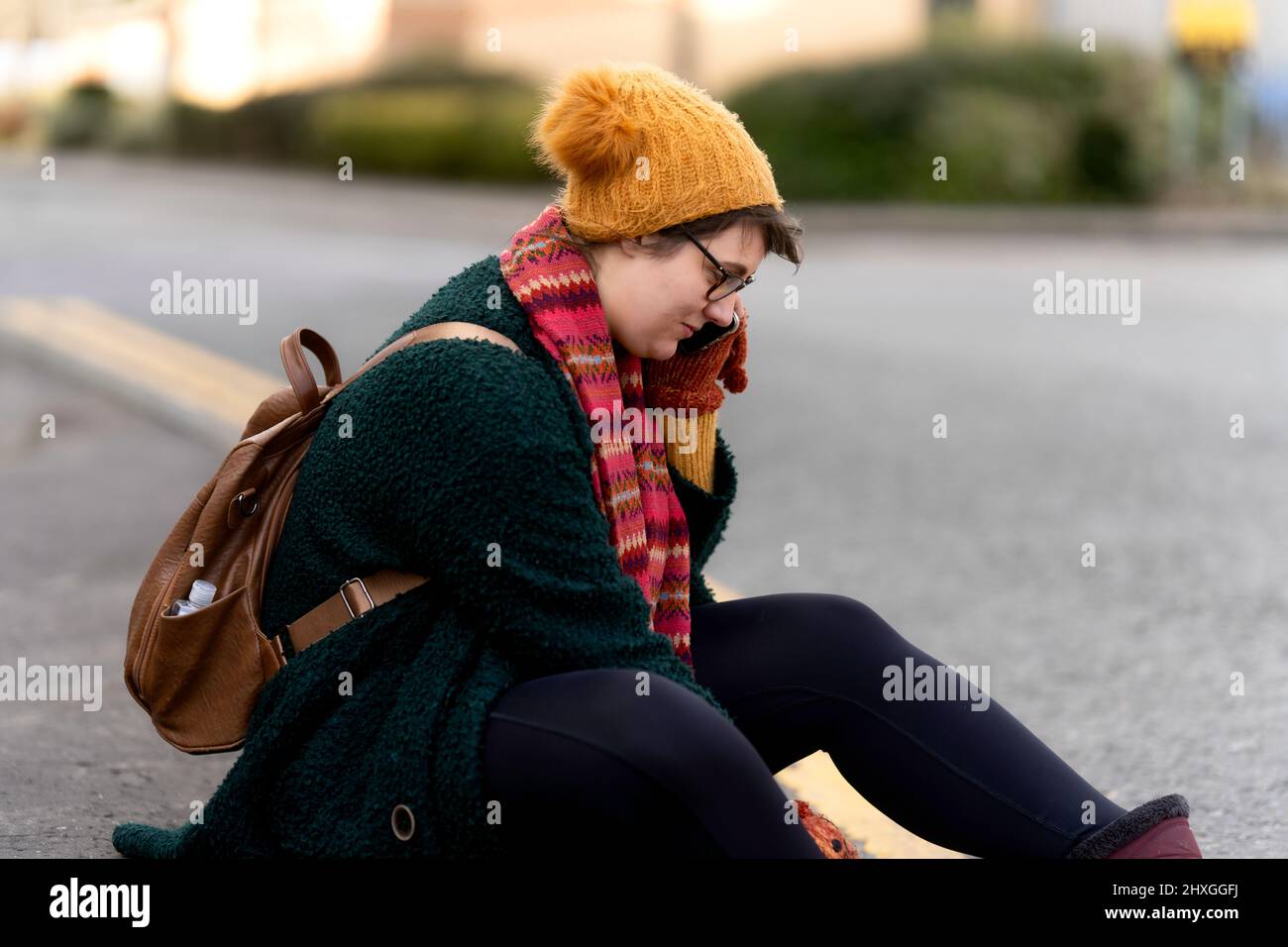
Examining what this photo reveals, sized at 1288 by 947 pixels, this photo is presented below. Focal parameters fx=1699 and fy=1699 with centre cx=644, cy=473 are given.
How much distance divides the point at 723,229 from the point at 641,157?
0.16 metres

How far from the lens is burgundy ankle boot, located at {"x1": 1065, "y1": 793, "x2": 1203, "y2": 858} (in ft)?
7.85

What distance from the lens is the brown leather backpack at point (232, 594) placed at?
234cm

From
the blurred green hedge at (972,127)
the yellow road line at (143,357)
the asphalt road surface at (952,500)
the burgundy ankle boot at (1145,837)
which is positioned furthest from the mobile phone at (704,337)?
the blurred green hedge at (972,127)

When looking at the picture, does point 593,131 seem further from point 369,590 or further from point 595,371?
point 369,590

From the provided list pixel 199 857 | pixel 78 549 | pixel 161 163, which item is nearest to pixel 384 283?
pixel 78 549

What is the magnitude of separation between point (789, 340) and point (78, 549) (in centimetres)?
506

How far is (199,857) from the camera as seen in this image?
8.04 ft

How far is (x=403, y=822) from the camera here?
2229 millimetres

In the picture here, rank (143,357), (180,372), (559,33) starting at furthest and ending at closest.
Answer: (559,33) → (143,357) → (180,372)

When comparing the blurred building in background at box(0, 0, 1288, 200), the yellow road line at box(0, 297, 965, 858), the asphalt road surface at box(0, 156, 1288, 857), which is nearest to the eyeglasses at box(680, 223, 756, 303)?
the yellow road line at box(0, 297, 965, 858)

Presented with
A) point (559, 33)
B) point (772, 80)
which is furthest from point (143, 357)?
point (559, 33)

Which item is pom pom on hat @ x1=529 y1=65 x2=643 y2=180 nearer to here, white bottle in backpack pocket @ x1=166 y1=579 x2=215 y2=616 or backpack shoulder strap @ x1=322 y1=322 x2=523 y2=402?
backpack shoulder strap @ x1=322 y1=322 x2=523 y2=402

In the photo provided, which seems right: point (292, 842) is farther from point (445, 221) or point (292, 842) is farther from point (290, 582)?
point (445, 221)
